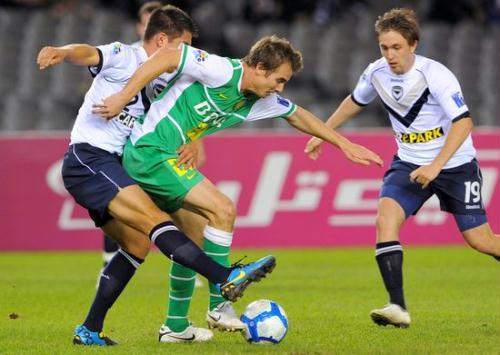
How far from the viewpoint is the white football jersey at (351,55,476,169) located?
328 inches

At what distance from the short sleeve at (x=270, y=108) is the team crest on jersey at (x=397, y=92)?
1087 mm

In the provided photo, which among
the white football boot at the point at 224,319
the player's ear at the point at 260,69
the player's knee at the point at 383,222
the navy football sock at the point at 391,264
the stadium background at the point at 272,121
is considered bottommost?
the stadium background at the point at 272,121

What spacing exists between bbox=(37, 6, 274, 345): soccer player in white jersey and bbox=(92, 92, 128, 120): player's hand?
19cm

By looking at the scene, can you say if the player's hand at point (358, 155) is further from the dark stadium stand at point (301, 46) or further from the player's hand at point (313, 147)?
the dark stadium stand at point (301, 46)

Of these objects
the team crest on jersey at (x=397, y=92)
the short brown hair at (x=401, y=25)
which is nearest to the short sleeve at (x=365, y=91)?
the team crest on jersey at (x=397, y=92)

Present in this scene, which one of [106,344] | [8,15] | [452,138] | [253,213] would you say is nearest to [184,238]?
[106,344]

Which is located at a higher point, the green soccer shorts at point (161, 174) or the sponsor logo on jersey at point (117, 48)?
the sponsor logo on jersey at point (117, 48)

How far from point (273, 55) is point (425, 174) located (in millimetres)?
1417

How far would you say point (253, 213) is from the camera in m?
15.4

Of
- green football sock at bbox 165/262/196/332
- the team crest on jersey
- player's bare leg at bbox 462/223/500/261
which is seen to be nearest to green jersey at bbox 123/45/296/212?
green football sock at bbox 165/262/196/332

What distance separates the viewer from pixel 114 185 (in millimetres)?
7246

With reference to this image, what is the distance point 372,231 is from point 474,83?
537cm

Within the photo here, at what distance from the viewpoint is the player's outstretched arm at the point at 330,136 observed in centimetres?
768

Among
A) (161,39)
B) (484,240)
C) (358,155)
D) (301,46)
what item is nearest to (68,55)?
(161,39)
